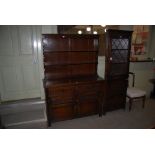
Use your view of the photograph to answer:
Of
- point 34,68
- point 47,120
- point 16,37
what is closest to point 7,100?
point 34,68

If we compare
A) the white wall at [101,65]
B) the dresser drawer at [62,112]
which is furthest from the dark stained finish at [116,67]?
the dresser drawer at [62,112]

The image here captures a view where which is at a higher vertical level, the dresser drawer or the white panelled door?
the white panelled door

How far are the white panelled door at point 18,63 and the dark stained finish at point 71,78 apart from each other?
514 mm

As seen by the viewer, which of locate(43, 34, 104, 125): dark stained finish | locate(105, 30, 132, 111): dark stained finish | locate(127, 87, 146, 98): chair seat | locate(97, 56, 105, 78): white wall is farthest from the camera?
locate(97, 56, 105, 78): white wall

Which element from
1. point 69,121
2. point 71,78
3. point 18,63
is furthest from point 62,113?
point 18,63

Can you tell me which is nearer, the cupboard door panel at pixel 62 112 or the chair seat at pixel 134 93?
the cupboard door panel at pixel 62 112

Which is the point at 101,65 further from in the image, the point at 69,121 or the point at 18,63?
the point at 18,63

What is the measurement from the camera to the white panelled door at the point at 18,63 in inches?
102

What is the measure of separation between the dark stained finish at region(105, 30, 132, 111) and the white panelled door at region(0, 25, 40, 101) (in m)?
1.59

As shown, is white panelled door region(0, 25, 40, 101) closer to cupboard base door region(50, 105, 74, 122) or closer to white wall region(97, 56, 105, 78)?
cupboard base door region(50, 105, 74, 122)

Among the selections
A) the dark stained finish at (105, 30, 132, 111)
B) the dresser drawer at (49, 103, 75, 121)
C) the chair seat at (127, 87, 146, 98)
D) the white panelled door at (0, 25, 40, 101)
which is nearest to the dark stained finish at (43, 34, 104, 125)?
the dresser drawer at (49, 103, 75, 121)

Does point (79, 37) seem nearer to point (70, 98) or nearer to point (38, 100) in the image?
point (70, 98)

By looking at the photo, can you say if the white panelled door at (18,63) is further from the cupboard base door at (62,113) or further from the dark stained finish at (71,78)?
the cupboard base door at (62,113)

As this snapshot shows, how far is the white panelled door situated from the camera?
2.59 metres
